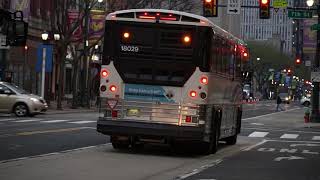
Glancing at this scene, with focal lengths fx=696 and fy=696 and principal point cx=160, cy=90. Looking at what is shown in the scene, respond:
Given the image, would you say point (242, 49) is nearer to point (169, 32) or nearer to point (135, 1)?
point (169, 32)

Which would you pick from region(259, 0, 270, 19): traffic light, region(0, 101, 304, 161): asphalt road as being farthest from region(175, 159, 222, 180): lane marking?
region(259, 0, 270, 19): traffic light

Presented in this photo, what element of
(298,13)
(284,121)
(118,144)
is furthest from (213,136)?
(284,121)

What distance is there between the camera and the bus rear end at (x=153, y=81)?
58.2 feet

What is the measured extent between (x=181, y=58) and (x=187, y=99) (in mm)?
1100

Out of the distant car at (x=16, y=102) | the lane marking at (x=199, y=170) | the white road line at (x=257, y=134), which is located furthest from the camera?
the distant car at (x=16, y=102)

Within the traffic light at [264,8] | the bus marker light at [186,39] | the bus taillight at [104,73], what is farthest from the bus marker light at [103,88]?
the traffic light at [264,8]

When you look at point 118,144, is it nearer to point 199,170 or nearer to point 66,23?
point 199,170

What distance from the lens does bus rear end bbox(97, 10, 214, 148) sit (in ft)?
58.2

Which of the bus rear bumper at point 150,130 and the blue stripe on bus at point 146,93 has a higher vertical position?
the blue stripe on bus at point 146,93

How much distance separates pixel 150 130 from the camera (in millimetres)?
17672

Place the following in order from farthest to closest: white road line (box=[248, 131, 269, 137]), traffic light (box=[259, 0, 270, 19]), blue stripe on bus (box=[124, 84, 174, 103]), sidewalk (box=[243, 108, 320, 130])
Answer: sidewalk (box=[243, 108, 320, 130]), traffic light (box=[259, 0, 270, 19]), white road line (box=[248, 131, 269, 137]), blue stripe on bus (box=[124, 84, 174, 103])

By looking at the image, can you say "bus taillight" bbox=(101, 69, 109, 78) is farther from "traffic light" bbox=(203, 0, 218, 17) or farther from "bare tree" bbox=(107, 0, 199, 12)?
"bare tree" bbox=(107, 0, 199, 12)

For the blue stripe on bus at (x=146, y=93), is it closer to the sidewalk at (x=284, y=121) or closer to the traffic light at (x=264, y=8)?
the traffic light at (x=264, y=8)

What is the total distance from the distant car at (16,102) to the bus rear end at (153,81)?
16902mm
